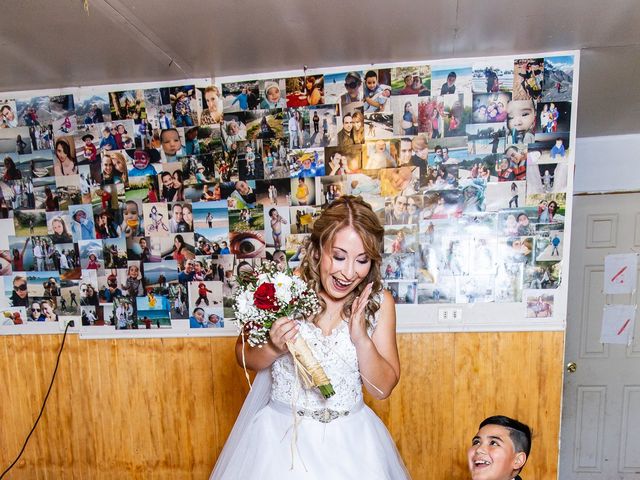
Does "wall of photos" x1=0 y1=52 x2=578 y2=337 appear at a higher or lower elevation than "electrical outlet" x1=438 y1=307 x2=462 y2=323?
higher

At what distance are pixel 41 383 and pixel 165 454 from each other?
101cm

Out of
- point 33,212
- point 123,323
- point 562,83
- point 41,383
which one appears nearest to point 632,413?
point 562,83

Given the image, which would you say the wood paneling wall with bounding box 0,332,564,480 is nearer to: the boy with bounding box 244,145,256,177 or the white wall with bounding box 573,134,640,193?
the boy with bounding box 244,145,256,177

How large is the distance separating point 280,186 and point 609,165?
2.85 meters

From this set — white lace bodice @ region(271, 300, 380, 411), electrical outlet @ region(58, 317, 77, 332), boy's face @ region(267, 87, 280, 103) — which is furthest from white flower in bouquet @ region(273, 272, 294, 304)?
electrical outlet @ region(58, 317, 77, 332)

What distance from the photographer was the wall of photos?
2.29m

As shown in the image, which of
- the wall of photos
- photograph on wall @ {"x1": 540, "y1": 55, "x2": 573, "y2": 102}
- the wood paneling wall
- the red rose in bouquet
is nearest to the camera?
the red rose in bouquet

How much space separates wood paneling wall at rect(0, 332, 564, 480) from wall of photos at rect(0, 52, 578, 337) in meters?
0.15

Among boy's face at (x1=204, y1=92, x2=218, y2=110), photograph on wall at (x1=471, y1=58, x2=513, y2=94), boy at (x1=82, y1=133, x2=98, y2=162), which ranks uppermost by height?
photograph on wall at (x1=471, y1=58, x2=513, y2=94)

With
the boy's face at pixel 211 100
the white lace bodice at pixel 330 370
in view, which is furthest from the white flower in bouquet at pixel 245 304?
the boy's face at pixel 211 100

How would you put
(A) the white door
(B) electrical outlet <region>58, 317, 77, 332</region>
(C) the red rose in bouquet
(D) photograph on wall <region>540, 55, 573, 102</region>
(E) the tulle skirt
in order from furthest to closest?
1. (A) the white door
2. (B) electrical outlet <region>58, 317, 77, 332</region>
3. (D) photograph on wall <region>540, 55, 573, 102</region>
4. (E) the tulle skirt
5. (C) the red rose in bouquet

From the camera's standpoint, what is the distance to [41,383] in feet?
8.86

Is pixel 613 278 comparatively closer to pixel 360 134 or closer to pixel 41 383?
pixel 360 134

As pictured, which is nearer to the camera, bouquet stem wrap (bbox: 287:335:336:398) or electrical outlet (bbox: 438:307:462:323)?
bouquet stem wrap (bbox: 287:335:336:398)
